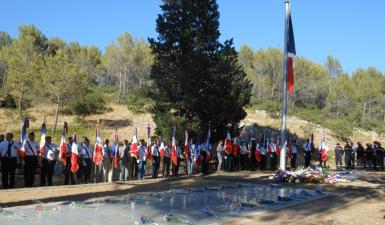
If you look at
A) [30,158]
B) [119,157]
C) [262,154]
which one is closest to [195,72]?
[262,154]

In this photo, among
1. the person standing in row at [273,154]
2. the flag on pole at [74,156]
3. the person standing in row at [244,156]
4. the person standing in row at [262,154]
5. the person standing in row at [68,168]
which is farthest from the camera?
the person standing in row at [273,154]

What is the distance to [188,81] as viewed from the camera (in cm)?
2152

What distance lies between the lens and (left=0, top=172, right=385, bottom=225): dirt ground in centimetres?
893

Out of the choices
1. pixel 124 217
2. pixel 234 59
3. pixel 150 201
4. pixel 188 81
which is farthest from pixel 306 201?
pixel 234 59

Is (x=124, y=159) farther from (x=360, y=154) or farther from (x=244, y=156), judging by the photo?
(x=360, y=154)

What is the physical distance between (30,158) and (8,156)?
2.24 feet

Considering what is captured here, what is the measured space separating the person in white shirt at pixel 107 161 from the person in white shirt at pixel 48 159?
191cm

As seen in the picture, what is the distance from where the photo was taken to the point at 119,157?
53.5 ft

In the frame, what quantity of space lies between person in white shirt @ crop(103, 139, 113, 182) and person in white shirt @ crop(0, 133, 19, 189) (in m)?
3.32

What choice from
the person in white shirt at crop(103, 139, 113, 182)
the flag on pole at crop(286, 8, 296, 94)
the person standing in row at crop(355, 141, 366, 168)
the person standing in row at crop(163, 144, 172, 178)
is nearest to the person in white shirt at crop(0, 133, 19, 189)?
the person in white shirt at crop(103, 139, 113, 182)

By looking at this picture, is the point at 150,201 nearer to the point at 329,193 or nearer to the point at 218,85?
the point at 329,193

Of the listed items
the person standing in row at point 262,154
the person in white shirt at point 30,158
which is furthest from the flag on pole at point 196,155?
the person in white shirt at point 30,158

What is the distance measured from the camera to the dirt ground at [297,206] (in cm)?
893

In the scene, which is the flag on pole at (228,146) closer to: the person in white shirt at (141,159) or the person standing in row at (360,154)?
the person in white shirt at (141,159)
